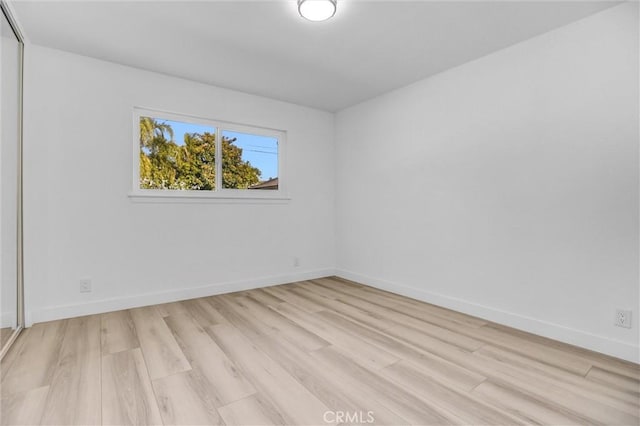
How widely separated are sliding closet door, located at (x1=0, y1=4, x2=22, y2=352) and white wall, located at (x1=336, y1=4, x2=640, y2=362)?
3403mm

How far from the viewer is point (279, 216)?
13.5ft

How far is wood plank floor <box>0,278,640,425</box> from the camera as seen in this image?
5.01ft

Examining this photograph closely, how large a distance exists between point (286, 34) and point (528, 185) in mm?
2293

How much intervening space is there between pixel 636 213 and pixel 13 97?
4.45 meters

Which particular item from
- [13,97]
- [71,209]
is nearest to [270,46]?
[13,97]

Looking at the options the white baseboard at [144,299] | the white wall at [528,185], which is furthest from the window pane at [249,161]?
the white wall at [528,185]

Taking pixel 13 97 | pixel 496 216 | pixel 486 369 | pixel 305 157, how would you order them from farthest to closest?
pixel 305 157
pixel 496 216
pixel 13 97
pixel 486 369

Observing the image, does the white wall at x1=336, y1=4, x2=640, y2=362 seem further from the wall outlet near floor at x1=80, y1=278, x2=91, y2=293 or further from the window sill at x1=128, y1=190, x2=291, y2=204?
the wall outlet near floor at x1=80, y1=278, x2=91, y2=293

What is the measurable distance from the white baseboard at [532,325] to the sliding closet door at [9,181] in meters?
3.43

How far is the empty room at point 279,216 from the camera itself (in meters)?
1.78

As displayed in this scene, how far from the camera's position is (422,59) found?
2934 mm

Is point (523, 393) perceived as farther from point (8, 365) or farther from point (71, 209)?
point (71, 209)
